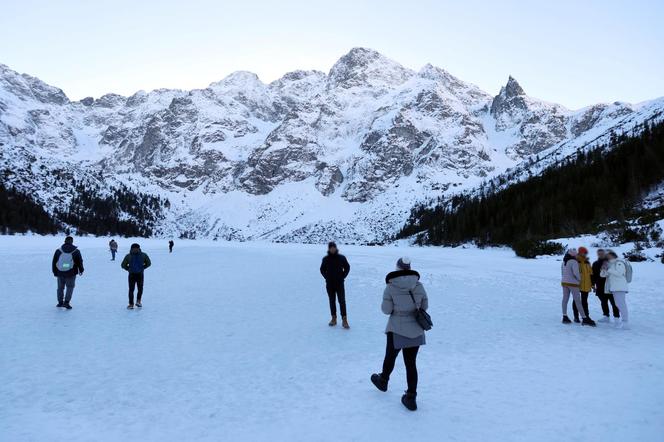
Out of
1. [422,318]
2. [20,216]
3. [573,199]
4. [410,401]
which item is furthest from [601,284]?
[20,216]

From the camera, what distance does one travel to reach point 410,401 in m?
5.85

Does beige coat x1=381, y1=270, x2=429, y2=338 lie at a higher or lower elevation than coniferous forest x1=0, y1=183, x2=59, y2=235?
lower

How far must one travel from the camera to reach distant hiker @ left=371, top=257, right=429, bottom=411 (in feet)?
19.5

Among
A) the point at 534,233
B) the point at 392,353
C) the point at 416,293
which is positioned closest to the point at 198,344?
the point at 392,353

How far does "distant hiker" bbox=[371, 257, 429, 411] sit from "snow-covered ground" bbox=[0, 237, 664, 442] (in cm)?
48

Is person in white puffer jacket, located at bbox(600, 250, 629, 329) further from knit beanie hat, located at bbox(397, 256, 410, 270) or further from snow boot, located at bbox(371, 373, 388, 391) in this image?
snow boot, located at bbox(371, 373, 388, 391)

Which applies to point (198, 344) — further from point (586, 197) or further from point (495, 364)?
point (586, 197)

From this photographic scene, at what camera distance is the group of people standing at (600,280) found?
435 inches

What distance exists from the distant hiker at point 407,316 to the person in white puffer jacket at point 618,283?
25.4 ft

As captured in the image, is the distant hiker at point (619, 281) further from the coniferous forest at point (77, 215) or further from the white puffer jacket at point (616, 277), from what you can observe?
the coniferous forest at point (77, 215)

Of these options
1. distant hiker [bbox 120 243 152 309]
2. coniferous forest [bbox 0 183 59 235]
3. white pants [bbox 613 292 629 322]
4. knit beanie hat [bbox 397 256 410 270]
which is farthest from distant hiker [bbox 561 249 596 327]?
coniferous forest [bbox 0 183 59 235]

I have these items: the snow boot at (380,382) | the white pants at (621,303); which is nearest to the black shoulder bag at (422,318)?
the snow boot at (380,382)

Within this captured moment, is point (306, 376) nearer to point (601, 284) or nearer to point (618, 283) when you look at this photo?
point (618, 283)

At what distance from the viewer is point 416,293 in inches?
238
